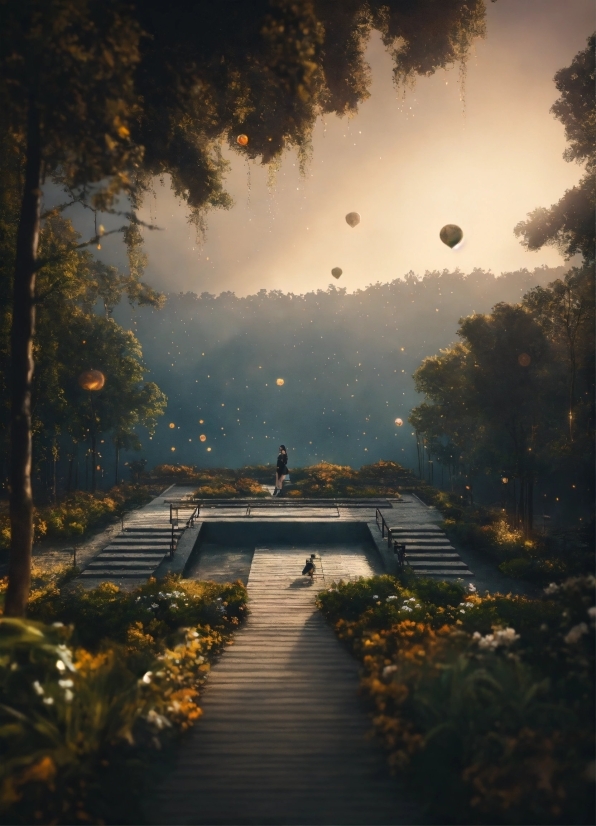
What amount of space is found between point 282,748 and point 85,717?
2.27 m

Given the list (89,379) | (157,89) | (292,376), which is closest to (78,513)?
(89,379)

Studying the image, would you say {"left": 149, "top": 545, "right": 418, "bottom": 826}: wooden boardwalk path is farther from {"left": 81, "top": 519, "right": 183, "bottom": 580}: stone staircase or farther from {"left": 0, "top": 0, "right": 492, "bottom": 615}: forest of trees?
{"left": 81, "top": 519, "right": 183, "bottom": 580}: stone staircase

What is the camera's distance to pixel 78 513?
21141 millimetres

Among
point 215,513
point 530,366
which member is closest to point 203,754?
point 215,513

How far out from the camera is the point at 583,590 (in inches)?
268

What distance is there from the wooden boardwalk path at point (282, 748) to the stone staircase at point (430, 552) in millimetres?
5984

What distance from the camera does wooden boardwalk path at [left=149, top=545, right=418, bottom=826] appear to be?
5270mm

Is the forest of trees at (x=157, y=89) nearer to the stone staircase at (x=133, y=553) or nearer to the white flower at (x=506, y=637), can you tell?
the white flower at (x=506, y=637)

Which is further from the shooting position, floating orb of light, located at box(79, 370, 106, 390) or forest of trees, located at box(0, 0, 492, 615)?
floating orb of light, located at box(79, 370, 106, 390)

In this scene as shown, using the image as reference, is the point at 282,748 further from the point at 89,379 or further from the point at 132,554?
the point at 89,379

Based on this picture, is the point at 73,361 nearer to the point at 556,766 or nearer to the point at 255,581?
the point at 255,581

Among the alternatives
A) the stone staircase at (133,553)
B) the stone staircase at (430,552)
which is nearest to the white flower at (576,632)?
the stone staircase at (430,552)

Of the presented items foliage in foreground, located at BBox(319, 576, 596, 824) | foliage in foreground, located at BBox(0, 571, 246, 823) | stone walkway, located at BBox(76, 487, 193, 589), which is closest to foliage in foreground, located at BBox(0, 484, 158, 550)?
stone walkway, located at BBox(76, 487, 193, 589)

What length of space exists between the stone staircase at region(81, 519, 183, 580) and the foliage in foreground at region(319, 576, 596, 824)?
8.71 metres
